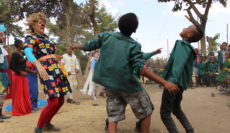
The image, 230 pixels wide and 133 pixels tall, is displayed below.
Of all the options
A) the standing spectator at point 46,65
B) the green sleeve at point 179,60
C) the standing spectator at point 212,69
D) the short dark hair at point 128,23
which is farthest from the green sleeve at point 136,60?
the standing spectator at point 212,69

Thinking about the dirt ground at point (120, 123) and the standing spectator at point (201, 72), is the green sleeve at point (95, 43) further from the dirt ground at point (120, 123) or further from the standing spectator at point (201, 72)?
the standing spectator at point (201, 72)

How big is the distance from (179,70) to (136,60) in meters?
0.72

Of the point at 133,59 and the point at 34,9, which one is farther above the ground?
the point at 34,9

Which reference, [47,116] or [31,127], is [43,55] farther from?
[31,127]

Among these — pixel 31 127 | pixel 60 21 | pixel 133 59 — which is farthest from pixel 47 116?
pixel 60 21

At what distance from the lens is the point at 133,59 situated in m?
2.56

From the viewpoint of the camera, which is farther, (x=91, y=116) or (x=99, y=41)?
(x=91, y=116)

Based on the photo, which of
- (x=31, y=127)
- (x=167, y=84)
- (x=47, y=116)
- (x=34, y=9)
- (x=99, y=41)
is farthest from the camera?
(x=34, y=9)

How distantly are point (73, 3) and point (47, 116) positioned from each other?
1024 centimetres

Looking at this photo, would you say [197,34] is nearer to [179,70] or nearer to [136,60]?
[179,70]

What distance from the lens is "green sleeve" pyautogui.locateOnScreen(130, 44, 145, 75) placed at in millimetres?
2501

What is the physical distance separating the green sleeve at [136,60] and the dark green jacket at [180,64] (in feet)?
2.03

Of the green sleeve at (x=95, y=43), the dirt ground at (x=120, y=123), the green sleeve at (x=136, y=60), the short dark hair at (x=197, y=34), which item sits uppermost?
the short dark hair at (x=197, y=34)

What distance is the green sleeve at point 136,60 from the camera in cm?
250
